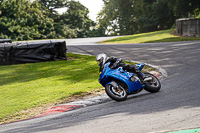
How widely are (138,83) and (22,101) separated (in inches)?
162

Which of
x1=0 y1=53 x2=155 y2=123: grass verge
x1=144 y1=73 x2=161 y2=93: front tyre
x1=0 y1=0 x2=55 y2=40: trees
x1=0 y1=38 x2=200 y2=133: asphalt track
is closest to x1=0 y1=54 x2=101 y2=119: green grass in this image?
x1=0 y1=53 x2=155 y2=123: grass verge

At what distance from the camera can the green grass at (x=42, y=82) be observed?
412 inches

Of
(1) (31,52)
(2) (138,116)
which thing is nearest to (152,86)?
(2) (138,116)

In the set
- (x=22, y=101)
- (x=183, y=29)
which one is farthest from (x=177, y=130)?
(x=183, y=29)

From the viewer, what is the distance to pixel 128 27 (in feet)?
239

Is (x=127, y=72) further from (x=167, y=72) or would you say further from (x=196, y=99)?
(x=167, y=72)

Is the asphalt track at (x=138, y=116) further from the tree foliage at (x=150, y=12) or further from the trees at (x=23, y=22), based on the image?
the trees at (x=23, y=22)

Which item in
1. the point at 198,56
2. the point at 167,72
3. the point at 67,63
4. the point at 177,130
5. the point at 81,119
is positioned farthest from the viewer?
the point at 67,63

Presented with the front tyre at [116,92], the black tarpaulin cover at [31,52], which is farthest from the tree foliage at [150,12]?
the front tyre at [116,92]

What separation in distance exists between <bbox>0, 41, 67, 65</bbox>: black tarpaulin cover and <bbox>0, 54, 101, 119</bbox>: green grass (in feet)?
2.90

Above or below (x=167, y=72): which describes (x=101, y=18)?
above

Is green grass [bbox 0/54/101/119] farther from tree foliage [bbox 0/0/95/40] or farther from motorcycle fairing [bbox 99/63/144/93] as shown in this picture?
tree foliage [bbox 0/0/95/40]

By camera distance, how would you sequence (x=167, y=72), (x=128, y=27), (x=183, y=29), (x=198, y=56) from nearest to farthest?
(x=167, y=72) → (x=198, y=56) → (x=183, y=29) → (x=128, y=27)

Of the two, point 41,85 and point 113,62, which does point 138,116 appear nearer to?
point 113,62
